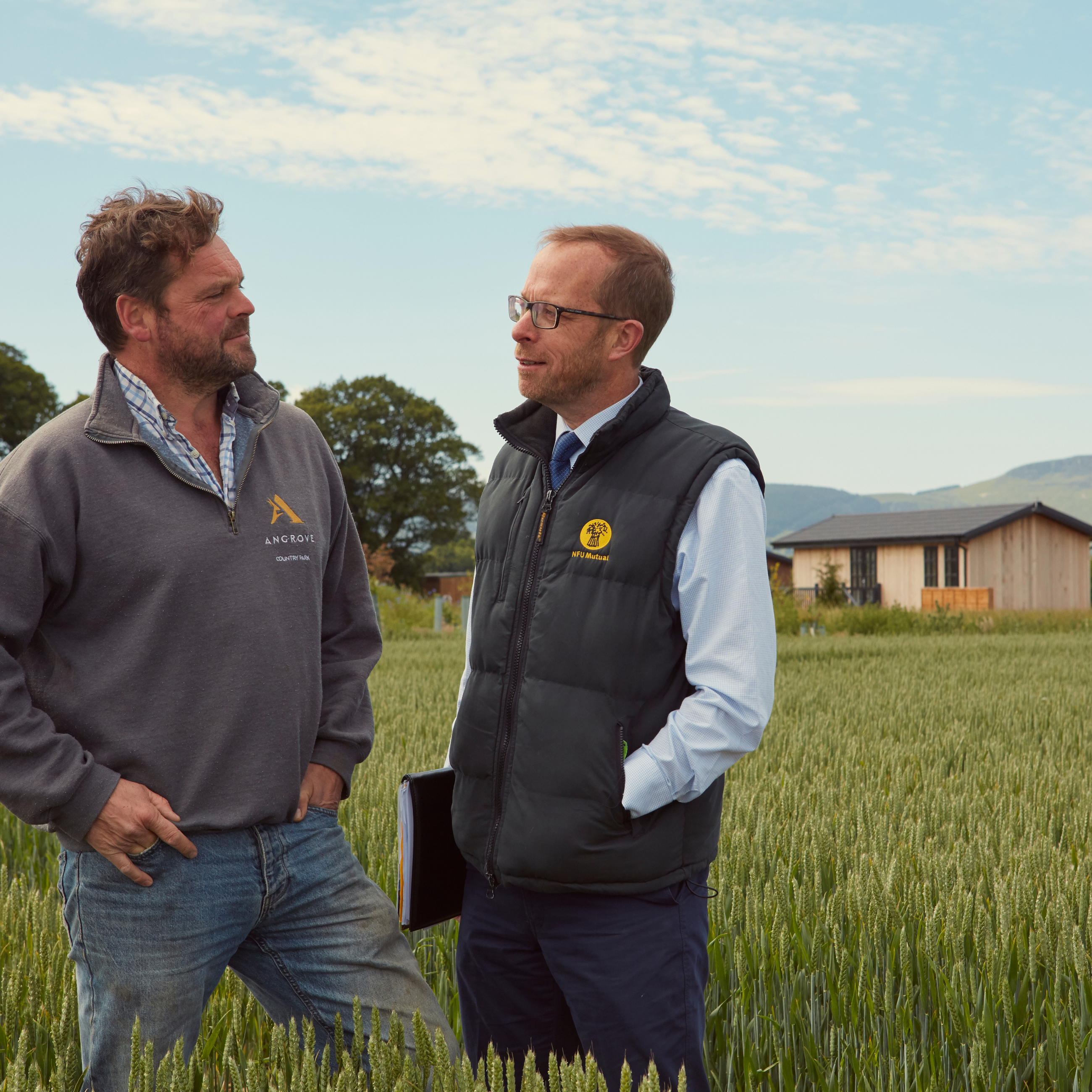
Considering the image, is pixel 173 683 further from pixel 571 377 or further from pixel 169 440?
pixel 571 377

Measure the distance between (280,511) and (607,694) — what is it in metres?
0.80

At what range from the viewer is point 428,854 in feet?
7.41

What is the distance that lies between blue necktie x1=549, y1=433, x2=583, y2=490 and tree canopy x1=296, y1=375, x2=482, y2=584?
39.9 metres

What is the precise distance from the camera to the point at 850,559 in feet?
→ 119

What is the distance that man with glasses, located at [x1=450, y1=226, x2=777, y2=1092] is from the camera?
1.94 metres

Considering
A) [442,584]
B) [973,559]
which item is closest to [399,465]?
[442,584]

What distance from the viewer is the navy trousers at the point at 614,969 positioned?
195 centimetres

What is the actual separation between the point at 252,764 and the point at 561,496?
2.77ft

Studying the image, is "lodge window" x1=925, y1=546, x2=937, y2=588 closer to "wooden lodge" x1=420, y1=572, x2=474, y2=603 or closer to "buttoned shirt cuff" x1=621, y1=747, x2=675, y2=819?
"wooden lodge" x1=420, y1=572, x2=474, y2=603

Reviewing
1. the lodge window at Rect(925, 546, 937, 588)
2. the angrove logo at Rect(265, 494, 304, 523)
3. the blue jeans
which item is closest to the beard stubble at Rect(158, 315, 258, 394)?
the angrove logo at Rect(265, 494, 304, 523)

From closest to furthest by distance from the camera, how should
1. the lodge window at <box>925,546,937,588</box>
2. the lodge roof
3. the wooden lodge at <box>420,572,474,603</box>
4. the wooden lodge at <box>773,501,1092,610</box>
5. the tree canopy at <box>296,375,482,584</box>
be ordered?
the wooden lodge at <box>773,501,1092,610</box> < the lodge roof < the lodge window at <box>925,546,937,588</box> < the tree canopy at <box>296,375,482,584</box> < the wooden lodge at <box>420,572,474,603</box>

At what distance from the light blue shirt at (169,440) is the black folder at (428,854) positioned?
761mm

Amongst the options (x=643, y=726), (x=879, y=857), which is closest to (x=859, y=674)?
(x=879, y=857)

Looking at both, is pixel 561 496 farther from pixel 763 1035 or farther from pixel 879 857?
pixel 879 857
